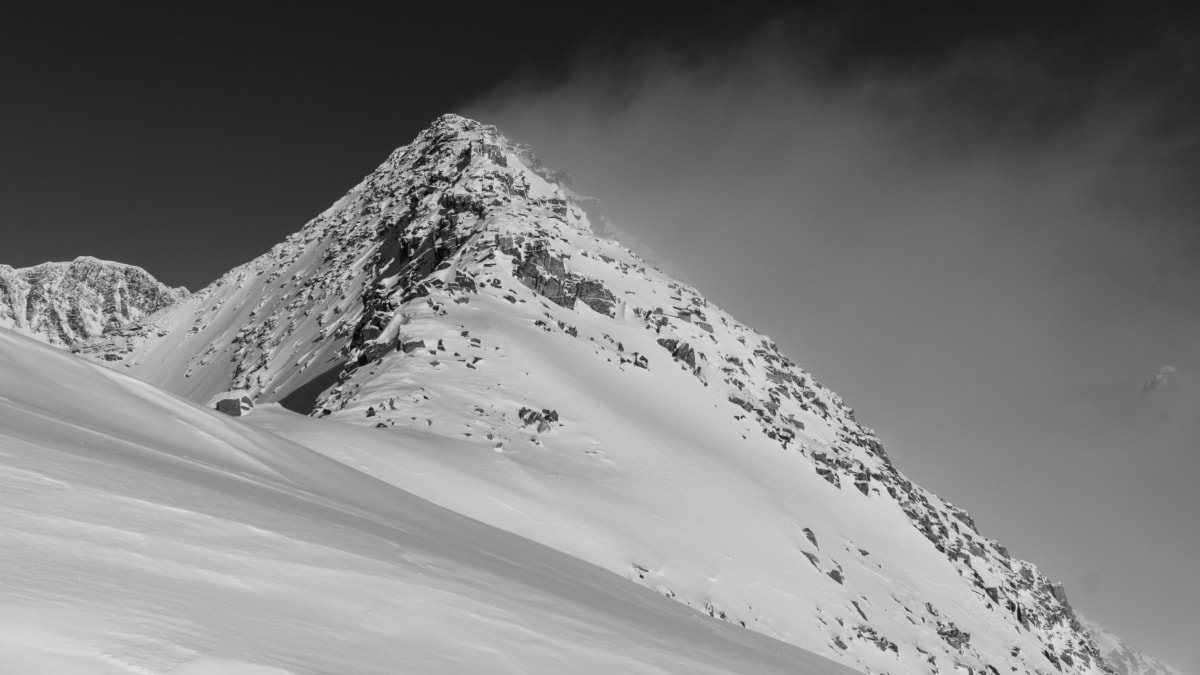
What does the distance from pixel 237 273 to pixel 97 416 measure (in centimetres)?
13948

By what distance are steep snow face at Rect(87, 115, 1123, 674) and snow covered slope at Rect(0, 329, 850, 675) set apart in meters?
13.3

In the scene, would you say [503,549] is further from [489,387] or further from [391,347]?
[391,347]

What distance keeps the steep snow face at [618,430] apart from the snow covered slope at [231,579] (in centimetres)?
1326

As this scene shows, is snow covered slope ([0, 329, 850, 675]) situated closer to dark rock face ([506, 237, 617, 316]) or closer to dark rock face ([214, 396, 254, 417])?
dark rock face ([214, 396, 254, 417])

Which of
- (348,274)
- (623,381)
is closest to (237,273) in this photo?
(348,274)

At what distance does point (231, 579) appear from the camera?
17.1ft

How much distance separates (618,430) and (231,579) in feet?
125

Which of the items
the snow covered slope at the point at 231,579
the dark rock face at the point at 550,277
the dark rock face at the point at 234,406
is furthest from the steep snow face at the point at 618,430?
the snow covered slope at the point at 231,579

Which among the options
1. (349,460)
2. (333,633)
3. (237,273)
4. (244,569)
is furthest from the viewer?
(237,273)

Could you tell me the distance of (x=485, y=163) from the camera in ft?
332

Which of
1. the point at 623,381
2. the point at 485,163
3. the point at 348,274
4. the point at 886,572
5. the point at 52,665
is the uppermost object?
the point at 485,163

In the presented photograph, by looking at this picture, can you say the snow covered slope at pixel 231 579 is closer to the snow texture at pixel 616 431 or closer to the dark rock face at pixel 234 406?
the snow texture at pixel 616 431

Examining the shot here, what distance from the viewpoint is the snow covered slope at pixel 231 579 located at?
157 inches

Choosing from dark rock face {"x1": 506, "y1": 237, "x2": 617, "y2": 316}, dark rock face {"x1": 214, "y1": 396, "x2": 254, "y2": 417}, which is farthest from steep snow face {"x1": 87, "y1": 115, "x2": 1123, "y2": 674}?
dark rock face {"x1": 214, "y1": 396, "x2": 254, "y2": 417}
